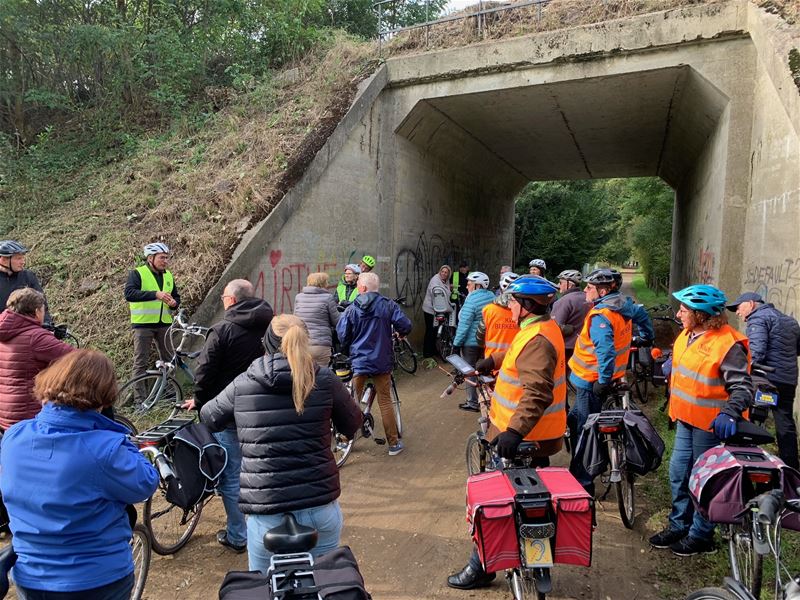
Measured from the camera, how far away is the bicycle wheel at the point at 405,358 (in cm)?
1013

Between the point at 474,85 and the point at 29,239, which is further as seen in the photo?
the point at 474,85

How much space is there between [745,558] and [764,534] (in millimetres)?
586

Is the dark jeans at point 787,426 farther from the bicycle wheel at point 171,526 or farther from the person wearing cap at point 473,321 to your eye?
the bicycle wheel at point 171,526

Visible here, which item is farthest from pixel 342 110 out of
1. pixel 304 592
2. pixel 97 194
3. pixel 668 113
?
pixel 304 592

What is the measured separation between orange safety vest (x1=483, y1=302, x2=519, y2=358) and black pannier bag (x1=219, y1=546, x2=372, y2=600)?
381 centimetres

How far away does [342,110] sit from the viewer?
987 centimetres

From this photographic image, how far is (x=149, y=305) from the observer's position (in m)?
6.83

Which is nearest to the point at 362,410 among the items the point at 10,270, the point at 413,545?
the point at 413,545

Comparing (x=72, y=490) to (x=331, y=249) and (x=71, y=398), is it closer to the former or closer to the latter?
(x=71, y=398)

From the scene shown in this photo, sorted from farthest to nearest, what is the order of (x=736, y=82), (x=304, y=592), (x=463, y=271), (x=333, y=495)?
1. (x=463, y=271)
2. (x=736, y=82)
3. (x=333, y=495)
4. (x=304, y=592)

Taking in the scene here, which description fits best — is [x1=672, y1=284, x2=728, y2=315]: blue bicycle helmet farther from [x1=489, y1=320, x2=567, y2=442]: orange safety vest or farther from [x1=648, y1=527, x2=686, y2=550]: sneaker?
[x1=648, y1=527, x2=686, y2=550]: sneaker

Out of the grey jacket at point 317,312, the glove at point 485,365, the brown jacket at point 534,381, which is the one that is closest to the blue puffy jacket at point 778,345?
the glove at point 485,365

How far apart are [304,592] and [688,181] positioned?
14560 millimetres

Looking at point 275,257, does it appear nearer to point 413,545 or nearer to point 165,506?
point 165,506
